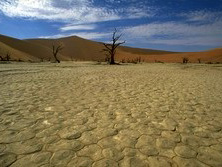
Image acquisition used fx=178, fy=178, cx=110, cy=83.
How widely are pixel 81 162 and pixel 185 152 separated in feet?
5.08

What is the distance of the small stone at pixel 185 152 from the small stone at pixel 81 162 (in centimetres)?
131

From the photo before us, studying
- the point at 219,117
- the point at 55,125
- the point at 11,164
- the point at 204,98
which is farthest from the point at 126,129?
the point at 204,98

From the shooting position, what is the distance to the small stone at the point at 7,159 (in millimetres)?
2339

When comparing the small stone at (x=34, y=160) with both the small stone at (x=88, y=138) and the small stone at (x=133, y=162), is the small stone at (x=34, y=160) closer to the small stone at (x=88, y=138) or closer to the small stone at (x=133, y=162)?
the small stone at (x=88, y=138)

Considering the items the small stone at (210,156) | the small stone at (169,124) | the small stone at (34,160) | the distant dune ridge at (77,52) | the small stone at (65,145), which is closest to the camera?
the small stone at (34,160)

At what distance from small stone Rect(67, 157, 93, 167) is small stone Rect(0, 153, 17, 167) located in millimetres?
797

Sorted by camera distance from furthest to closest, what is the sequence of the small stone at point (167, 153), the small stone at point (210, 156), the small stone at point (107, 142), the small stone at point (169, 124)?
the small stone at point (169, 124) < the small stone at point (107, 142) < the small stone at point (167, 153) < the small stone at point (210, 156)

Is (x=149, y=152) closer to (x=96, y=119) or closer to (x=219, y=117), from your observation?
(x=96, y=119)

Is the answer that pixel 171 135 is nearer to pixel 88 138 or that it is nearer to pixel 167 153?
pixel 167 153

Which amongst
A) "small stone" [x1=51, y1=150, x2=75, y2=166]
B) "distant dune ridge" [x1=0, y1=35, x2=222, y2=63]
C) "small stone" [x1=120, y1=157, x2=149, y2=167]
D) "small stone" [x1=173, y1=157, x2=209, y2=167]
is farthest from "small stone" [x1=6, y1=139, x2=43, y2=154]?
"distant dune ridge" [x1=0, y1=35, x2=222, y2=63]

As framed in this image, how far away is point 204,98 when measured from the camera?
19.5 feet

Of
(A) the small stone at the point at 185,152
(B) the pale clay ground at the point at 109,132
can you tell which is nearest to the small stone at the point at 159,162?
(B) the pale clay ground at the point at 109,132

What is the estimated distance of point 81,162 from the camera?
2.40 m

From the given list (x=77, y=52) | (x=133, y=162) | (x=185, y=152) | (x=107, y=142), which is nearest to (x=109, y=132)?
(x=107, y=142)
